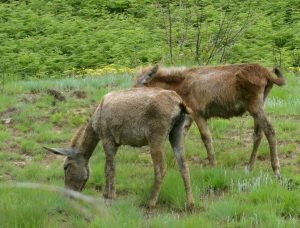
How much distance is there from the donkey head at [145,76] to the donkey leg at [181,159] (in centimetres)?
186

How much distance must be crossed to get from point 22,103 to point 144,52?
10.3m

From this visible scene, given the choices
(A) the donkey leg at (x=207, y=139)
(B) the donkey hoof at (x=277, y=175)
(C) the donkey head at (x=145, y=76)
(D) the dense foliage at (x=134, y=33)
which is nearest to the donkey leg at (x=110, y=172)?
(C) the donkey head at (x=145, y=76)

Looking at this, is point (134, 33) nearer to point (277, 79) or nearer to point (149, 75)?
point (149, 75)

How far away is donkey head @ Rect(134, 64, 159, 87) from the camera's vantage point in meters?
9.96

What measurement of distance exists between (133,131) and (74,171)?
1039mm

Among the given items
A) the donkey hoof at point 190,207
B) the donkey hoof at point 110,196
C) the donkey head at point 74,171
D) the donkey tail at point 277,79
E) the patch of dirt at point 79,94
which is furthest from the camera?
the patch of dirt at point 79,94

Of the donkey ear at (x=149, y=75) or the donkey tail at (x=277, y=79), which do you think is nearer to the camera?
the donkey tail at (x=277, y=79)

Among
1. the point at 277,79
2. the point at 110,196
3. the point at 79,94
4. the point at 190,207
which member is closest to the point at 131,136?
the point at 110,196

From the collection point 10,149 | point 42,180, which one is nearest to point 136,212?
→ point 42,180

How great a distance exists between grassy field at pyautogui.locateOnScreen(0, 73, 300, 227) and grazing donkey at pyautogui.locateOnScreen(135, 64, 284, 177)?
57cm

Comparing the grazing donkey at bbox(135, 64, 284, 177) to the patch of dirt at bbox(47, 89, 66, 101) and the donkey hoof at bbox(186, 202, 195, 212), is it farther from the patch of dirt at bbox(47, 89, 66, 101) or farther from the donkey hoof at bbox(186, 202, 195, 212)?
the patch of dirt at bbox(47, 89, 66, 101)

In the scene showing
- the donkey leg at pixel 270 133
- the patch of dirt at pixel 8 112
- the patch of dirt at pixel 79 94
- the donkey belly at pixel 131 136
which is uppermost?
the donkey belly at pixel 131 136

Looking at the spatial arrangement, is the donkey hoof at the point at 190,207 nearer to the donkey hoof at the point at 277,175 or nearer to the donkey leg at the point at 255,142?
the donkey hoof at the point at 277,175

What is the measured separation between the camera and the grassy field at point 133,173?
7.28m
